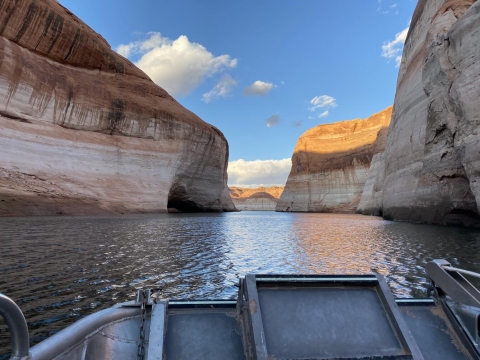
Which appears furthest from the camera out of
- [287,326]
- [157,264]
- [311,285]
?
[157,264]

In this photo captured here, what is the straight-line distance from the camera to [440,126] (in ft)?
56.0

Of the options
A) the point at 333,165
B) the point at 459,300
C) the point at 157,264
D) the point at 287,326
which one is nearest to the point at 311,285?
the point at 287,326

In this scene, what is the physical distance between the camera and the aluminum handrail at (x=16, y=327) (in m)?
1.21

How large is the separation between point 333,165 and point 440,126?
49814 mm

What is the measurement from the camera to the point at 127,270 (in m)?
6.43

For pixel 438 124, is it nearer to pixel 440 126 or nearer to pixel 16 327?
pixel 440 126

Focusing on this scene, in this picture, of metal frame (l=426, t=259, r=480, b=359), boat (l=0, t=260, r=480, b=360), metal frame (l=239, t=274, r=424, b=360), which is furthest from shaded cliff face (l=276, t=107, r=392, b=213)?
metal frame (l=239, t=274, r=424, b=360)

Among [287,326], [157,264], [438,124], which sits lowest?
[157,264]

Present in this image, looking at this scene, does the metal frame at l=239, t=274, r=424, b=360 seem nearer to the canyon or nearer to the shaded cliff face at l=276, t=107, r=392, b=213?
the canyon

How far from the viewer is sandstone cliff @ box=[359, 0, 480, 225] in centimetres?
1388

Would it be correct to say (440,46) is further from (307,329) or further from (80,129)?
(80,129)

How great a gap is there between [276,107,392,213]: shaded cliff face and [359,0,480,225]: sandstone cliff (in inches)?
1408

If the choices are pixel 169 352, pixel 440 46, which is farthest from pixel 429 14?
pixel 169 352

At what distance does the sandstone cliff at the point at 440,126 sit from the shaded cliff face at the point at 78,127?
22.7m
